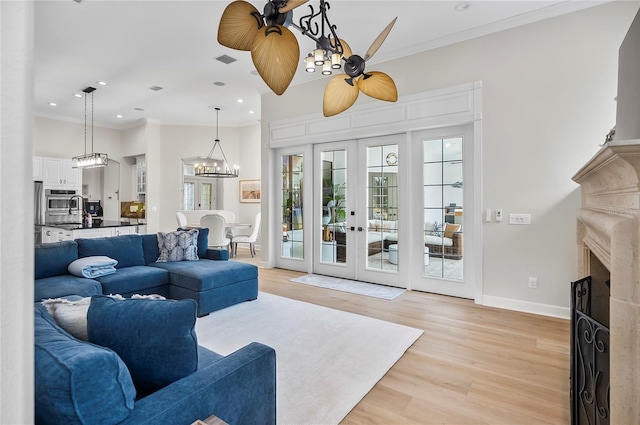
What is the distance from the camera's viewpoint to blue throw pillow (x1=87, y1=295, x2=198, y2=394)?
1.24 m

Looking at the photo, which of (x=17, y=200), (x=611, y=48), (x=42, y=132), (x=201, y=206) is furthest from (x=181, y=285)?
(x=42, y=132)

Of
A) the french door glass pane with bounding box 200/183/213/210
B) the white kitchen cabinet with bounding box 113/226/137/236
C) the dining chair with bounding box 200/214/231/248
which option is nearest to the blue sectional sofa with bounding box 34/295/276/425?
the white kitchen cabinet with bounding box 113/226/137/236

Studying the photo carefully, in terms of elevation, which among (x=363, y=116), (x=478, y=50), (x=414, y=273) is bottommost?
(x=414, y=273)

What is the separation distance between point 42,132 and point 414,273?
8501 millimetres

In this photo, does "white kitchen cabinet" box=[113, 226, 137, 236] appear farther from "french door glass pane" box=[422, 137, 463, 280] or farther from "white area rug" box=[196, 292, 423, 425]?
"french door glass pane" box=[422, 137, 463, 280]

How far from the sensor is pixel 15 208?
388 millimetres

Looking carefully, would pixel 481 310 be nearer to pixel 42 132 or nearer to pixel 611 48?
pixel 611 48

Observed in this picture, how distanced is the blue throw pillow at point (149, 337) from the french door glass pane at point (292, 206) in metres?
4.54

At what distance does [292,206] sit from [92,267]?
3207 mm

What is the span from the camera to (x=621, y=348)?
1152 mm

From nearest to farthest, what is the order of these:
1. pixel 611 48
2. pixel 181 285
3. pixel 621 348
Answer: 1. pixel 621 348
2. pixel 611 48
3. pixel 181 285

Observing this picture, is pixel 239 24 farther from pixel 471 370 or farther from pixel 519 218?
pixel 519 218

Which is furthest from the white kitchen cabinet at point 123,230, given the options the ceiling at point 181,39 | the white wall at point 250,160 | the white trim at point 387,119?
the white wall at point 250,160

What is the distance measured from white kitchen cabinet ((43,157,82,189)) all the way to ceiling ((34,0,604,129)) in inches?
52.2
